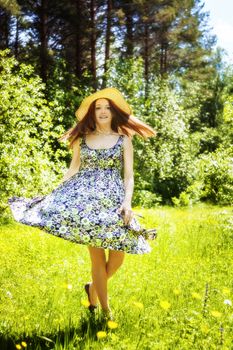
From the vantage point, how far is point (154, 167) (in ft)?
70.1

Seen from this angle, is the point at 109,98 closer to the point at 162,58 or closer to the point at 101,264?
the point at 101,264

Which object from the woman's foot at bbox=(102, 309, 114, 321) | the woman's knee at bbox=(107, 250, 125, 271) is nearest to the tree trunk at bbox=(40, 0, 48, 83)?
the woman's knee at bbox=(107, 250, 125, 271)

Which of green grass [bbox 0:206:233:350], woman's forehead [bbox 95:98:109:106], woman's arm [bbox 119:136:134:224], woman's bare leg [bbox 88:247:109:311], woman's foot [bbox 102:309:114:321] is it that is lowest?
green grass [bbox 0:206:233:350]

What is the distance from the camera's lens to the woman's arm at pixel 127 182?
12.2ft

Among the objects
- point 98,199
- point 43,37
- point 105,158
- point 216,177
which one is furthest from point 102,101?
point 43,37

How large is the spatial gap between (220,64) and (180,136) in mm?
29707

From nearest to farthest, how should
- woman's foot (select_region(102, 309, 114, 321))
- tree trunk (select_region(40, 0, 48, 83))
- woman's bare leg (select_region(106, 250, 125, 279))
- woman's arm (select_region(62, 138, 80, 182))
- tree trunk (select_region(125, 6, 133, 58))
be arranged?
woman's foot (select_region(102, 309, 114, 321)) → woman's bare leg (select_region(106, 250, 125, 279)) → woman's arm (select_region(62, 138, 80, 182)) → tree trunk (select_region(40, 0, 48, 83)) → tree trunk (select_region(125, 6, 133, 58))

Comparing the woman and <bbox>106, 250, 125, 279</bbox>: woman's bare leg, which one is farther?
<bbox>106, 250, 125, 279</bbox>: woman's bare leg

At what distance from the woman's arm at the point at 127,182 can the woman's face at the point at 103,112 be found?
0.87 feet

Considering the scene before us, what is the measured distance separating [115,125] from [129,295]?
1.82m

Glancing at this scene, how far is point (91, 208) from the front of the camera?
12.6 ft

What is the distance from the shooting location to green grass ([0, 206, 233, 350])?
3.46 metres

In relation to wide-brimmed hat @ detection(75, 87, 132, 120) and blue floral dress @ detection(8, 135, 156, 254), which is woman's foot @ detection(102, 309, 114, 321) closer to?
blue floral dress @ detection(8, 135, 156, 254)

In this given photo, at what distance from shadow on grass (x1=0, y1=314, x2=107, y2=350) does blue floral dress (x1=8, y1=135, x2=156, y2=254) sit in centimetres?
71
